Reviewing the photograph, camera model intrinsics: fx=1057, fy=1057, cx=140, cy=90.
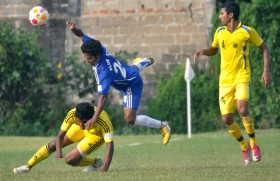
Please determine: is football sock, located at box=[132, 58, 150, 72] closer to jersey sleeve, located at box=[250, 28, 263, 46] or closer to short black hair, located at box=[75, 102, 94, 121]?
jersey sleeve, located at box=[250, 28, 263, 46]

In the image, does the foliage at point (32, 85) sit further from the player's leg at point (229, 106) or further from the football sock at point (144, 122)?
the player's leg at point (229, 106)

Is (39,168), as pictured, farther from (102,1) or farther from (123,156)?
(102,1)

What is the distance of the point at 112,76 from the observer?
15.0 metres

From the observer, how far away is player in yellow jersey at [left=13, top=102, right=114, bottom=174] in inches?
564

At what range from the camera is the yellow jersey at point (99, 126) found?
1452 centimetres

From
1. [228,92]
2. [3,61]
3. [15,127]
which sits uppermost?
[228,92]

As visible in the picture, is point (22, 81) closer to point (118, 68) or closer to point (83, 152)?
point (118, 68)

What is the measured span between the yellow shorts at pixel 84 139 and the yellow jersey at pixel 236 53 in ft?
7.29

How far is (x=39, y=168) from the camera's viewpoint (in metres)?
15.6

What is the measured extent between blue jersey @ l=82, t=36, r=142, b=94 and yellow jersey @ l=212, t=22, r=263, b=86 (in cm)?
134

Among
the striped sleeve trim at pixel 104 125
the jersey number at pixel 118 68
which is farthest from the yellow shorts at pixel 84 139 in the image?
the jersey number at pixel 118 68

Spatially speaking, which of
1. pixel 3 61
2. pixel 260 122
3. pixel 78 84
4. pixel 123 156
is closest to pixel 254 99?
pixel 260 122

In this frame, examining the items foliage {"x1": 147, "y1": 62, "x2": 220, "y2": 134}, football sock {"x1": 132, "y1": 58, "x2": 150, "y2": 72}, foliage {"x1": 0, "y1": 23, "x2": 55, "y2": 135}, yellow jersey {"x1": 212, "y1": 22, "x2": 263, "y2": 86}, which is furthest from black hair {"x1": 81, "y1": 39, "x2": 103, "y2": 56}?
foliage {"x1": 147, "y1": 62, "x2": 220, "y2": 134}

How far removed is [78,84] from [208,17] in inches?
156
